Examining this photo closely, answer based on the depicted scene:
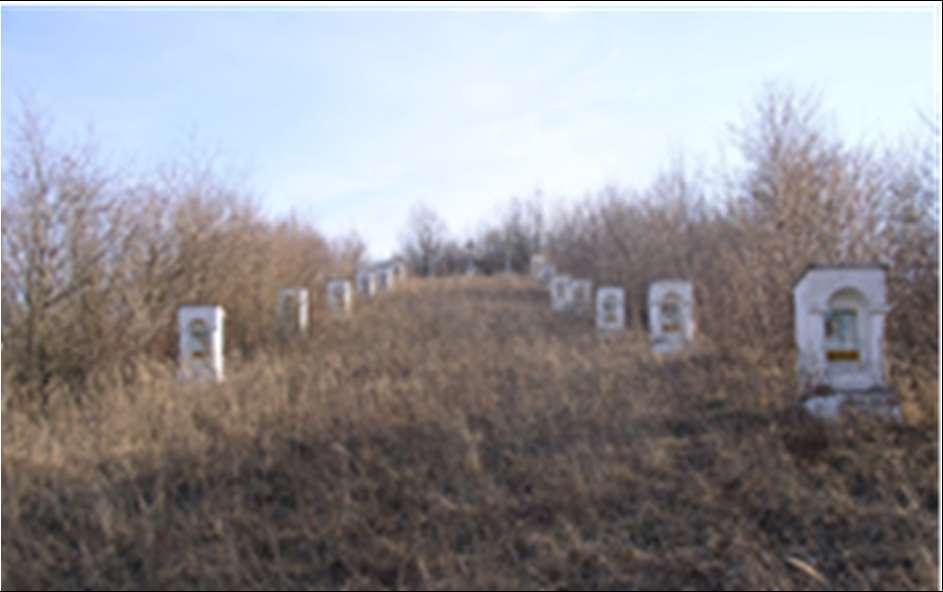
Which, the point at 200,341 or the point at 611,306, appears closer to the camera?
the point at 200,341

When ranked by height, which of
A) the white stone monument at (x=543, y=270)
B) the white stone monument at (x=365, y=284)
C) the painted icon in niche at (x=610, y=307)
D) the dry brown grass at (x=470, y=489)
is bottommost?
the dry brown grass at (x=470, y=489)

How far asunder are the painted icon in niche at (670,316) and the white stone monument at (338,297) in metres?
8.67

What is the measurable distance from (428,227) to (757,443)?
46710 mm

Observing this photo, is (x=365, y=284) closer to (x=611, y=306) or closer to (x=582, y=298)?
(x=582, y=298)

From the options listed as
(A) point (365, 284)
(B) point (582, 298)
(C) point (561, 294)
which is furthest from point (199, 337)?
(A) point (365, 284)

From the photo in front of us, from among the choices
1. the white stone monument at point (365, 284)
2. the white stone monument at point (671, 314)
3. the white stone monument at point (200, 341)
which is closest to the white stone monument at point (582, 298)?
the white stone monument at point (671, 314)

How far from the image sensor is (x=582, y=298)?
61.4ft

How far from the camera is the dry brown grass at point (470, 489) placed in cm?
464

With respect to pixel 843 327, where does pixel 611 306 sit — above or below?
above

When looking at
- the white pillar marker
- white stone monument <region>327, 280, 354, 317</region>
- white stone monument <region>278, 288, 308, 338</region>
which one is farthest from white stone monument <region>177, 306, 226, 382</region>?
white stone monument <region>327, 280, 354, 317</region>

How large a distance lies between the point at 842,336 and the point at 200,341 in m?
7.23

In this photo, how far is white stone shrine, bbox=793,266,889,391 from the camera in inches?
269

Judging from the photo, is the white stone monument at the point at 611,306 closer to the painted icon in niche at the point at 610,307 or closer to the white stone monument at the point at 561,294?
the painted icon in niche at the point at 610,307

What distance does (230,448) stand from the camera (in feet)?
22.0
